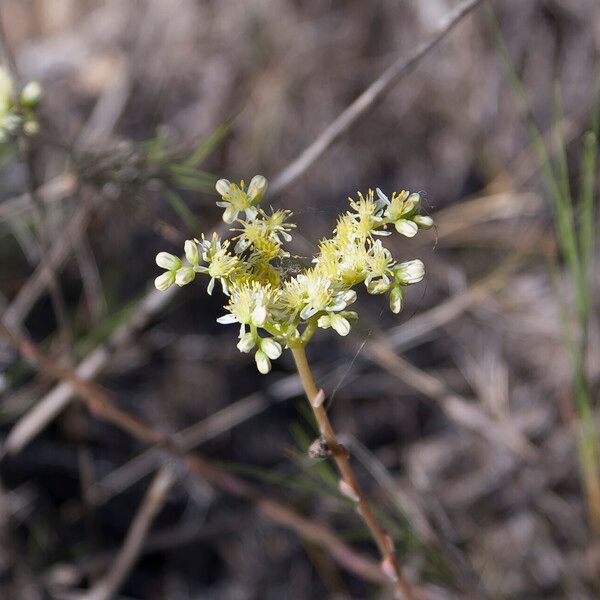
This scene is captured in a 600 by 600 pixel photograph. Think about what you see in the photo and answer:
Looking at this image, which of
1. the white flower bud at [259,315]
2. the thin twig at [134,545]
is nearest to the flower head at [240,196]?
the white flower bud at [259,315]

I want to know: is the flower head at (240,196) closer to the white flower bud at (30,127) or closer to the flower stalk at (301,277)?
the flower stalk at (301,277)

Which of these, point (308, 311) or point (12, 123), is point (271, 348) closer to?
point (308, 311)

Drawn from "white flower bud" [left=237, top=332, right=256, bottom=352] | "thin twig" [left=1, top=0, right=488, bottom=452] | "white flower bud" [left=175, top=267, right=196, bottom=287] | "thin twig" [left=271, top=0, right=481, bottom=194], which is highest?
"thin twig" [left=271, top=0, right=481, bottom=194]

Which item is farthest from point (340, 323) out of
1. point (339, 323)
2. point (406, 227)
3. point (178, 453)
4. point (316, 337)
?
point (316, 337)

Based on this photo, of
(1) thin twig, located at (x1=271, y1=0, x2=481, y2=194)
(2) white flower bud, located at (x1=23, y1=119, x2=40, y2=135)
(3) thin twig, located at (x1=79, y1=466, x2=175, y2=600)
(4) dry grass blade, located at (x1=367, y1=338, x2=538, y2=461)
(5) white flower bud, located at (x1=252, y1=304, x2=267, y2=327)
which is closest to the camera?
(5) white flower bud, located at (x1=252, y1=304, x2=267, y2=327)

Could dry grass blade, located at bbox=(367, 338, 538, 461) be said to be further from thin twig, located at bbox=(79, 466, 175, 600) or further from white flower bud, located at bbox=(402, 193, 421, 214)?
white flower bud, located at bbox=(402, 193, 421, 214)

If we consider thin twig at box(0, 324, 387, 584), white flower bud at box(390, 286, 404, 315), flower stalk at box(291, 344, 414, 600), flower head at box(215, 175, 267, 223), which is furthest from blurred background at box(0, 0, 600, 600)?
white flower bud at box(390, 286, 404, 315)
